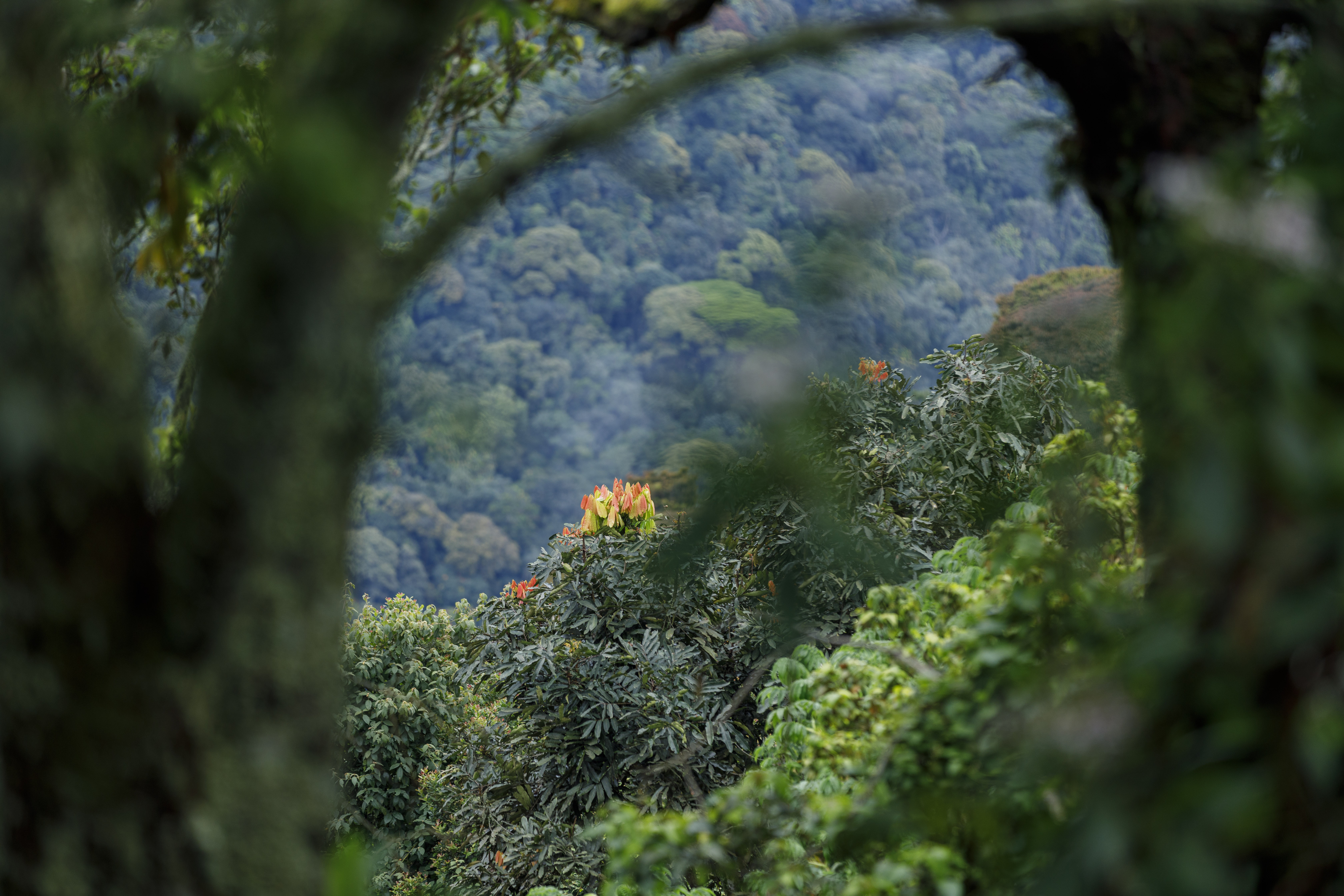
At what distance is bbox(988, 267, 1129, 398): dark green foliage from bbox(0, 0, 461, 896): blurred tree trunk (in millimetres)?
939

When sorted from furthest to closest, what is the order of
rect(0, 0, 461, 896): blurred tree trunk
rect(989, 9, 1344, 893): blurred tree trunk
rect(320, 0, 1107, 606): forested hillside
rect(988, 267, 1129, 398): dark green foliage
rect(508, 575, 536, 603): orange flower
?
rect(508, 575, 536, 603): orange flower
rect(988, 267, 1129, 398): dark green foliage
rect(320, 0, 1107, 606): forested hillside
rect(0, 0, 461, 896): blurred tree trunk
rect(989, 9, 1344, 893): blurred tree trunk

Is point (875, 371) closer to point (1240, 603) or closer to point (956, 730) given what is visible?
point (956, 730)

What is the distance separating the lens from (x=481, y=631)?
5621mm

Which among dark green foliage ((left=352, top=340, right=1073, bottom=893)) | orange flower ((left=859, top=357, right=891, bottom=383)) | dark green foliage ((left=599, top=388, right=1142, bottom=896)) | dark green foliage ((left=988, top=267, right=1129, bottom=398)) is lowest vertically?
dark green foliage ((left=352, top=340, right=1073, bottom=893))

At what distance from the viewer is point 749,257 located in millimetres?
1210

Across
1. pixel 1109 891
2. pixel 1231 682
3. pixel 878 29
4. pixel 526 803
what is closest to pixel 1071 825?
pixel 1109 891

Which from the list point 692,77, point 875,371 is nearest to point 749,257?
point 692,77

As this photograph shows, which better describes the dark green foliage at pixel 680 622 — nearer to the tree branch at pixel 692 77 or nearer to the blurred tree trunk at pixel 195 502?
the tree branch at pixel 692 77

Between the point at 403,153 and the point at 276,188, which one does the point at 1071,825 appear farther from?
the point at 403,153

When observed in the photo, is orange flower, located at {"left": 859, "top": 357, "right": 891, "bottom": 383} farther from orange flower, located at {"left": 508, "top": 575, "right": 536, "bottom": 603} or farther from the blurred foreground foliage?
the blurred foreground foliage

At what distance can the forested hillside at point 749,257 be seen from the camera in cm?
111

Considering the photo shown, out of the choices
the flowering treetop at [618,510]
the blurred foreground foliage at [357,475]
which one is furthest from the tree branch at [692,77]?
the flowering treetop at [618,510]

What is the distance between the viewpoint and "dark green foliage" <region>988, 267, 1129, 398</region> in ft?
4.33

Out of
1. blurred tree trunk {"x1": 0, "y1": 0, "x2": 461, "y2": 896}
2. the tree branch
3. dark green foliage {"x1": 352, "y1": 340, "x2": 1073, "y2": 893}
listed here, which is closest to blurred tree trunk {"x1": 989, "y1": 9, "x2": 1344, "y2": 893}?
the tree branch
